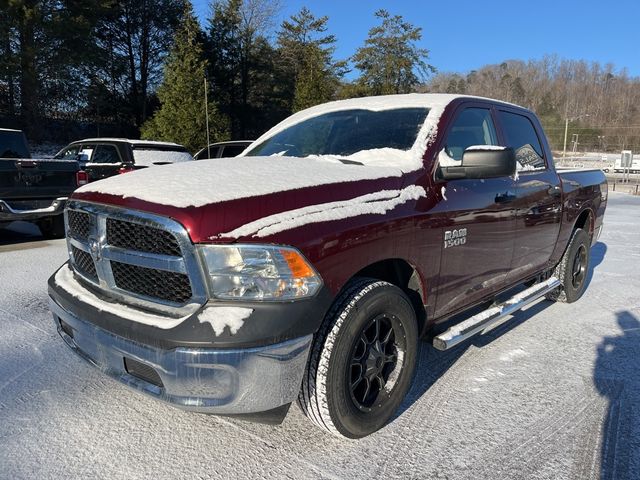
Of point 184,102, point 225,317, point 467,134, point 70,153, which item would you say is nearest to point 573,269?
point 467,134

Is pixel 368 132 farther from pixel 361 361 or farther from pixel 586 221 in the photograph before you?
pixel 586 221

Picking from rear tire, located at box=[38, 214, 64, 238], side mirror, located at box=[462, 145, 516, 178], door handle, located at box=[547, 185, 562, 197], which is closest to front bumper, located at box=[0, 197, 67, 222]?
rear tire, located at box=[38, 214, 64, 238]

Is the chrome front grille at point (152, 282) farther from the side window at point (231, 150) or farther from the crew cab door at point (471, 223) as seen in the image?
the side window at point (231, 150)

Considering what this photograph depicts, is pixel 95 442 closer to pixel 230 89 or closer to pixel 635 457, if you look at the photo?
pixel 635 457

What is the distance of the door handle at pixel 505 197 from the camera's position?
323 cm

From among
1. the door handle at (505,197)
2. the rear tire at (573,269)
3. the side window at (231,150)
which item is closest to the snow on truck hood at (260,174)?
the door handle at (505,197)

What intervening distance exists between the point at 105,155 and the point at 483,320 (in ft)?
28.1

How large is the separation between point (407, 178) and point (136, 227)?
4.58 feet

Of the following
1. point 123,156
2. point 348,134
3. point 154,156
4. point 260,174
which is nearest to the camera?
point 260,174

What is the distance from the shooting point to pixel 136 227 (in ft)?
6.82

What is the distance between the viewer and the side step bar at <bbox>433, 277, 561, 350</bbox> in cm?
279

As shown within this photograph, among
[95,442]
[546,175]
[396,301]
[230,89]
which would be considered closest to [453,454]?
[396,301]

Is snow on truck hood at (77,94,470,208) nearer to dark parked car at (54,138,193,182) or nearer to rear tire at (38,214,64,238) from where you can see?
rear tire at (38,214,64,238)

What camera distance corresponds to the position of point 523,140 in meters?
4.05
